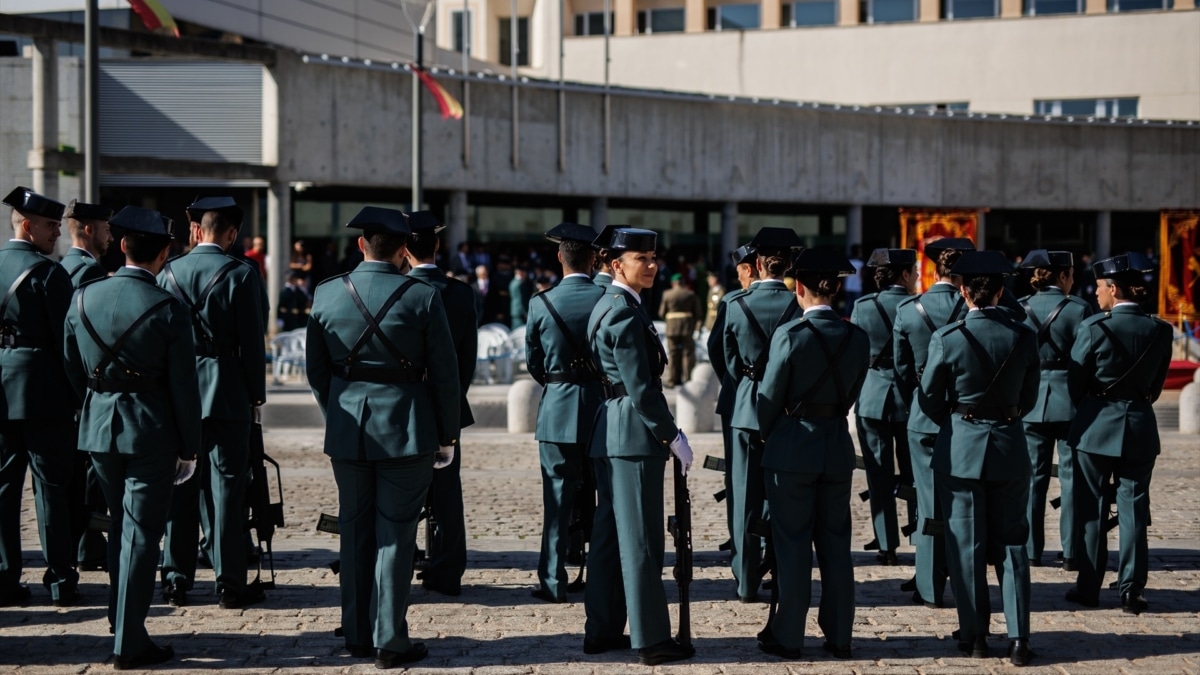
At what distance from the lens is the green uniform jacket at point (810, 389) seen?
7.09 m

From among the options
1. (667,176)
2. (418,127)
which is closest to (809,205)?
(667,176)

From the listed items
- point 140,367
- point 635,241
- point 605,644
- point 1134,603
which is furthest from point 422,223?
point 1134,603

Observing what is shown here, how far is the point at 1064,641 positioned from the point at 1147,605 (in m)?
1.05

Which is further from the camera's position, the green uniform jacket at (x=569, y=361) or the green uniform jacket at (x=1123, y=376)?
the green uniform jacket at (x=569, y=361)

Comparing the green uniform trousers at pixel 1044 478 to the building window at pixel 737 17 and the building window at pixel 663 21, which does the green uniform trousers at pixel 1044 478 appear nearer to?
the building window at pixel 737 17

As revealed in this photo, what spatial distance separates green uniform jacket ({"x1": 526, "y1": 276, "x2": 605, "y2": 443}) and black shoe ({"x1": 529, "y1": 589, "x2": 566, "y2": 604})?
2.83 ft

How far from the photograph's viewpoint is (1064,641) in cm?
750

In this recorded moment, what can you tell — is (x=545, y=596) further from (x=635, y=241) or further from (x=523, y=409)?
(x=523, y=409)

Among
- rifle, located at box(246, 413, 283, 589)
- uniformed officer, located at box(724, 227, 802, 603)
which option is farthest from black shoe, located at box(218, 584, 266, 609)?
uniformed officer, located at box(724, 227, 802, 603)

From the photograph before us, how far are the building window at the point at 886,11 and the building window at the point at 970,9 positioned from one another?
3.94 ft

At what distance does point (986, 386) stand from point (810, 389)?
903 mm

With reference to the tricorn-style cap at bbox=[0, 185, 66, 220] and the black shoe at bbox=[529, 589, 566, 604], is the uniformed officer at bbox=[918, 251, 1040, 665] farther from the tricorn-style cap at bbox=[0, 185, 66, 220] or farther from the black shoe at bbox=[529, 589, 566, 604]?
the tricorn-style cap at bbox=[0, 185, 66, 220]

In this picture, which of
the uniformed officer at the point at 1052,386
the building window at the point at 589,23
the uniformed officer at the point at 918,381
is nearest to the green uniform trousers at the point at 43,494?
the uniformed officer at the point at 918,381

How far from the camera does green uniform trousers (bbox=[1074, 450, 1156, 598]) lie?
819 cm
